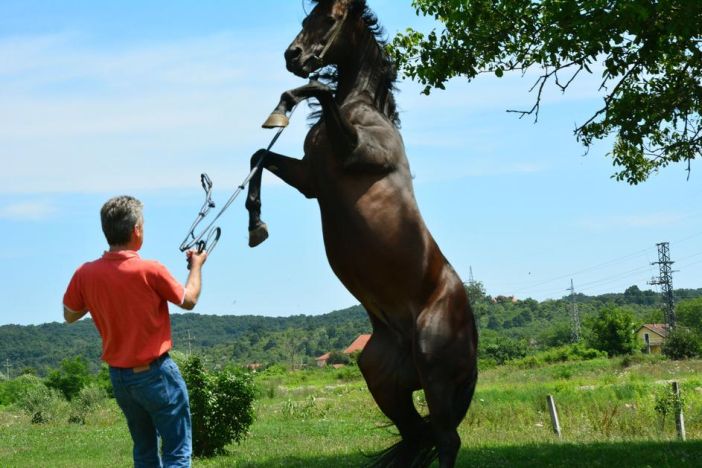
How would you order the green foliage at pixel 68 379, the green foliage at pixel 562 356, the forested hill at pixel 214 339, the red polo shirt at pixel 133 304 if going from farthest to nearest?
the forested hill at pixel 214 339 < the green foliage at pixel 562 356 < the green foliage at pixel 68 379 < the red polo shirt at pixel 133 304

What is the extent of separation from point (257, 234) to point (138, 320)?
134 cm

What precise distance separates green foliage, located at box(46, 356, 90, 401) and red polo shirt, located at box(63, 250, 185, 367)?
29.7 metres

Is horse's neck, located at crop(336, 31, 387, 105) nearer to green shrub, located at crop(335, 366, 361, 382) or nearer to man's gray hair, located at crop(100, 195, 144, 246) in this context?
man's gray hair, located at crop(100, 195, 144, 246)

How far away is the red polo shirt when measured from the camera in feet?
13.9

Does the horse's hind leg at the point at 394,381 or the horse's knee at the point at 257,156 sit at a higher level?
the horse's knee at the point at 257,156

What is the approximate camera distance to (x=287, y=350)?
110500 mm

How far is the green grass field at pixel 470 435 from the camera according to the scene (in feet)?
31.7

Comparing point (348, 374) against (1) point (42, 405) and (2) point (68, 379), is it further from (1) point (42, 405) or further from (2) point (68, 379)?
(1) point (42, 405)

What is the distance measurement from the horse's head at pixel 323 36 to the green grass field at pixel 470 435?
2.83 meters

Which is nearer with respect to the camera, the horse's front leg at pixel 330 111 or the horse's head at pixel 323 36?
the horse's front leg at pixel 330 111

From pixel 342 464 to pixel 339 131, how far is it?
221 inches

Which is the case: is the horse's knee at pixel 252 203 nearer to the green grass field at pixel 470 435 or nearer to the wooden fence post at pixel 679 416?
the green grass field at pixel 470 435

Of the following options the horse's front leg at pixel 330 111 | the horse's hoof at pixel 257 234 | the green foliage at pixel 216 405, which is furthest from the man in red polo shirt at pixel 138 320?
the green foliage at pixel 216 405

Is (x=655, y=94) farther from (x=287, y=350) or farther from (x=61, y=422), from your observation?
(x=287, y=350)
